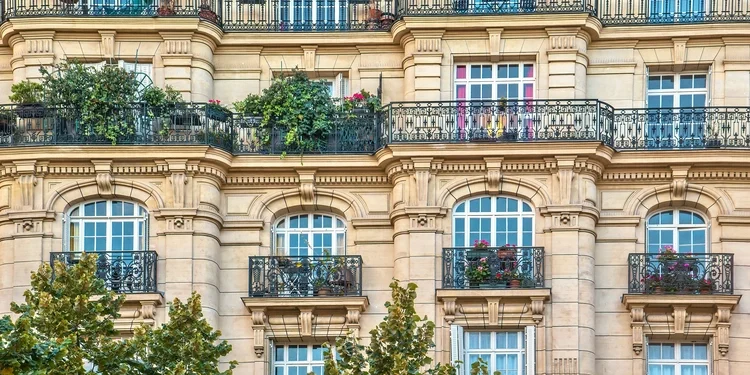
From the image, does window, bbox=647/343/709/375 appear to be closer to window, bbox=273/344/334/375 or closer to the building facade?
the building facade

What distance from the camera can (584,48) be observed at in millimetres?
59750

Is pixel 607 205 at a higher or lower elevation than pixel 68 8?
lower

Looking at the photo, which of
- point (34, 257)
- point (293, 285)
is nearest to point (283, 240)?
point (293, 285)

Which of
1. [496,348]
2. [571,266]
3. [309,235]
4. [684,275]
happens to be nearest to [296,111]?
[309,235]

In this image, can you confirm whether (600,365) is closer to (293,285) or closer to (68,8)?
(293,285)

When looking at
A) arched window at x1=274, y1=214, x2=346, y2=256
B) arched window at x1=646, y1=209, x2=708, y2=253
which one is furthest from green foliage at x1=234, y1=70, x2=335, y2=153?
arched window at x1=646, y1=209, x2=708, y2=253

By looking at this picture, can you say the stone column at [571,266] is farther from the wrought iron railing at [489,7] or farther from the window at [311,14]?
the window at [311,14]

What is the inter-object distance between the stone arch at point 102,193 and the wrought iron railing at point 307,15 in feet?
13.2

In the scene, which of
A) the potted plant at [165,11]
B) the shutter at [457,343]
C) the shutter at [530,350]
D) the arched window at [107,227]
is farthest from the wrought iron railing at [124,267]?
the shutter at [530,350]

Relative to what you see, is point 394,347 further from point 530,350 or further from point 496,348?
point 496,348

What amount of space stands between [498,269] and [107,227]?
787 centimetres

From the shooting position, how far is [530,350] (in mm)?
57688

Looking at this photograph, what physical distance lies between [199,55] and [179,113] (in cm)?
166

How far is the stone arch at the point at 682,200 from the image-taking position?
58.9 meters
